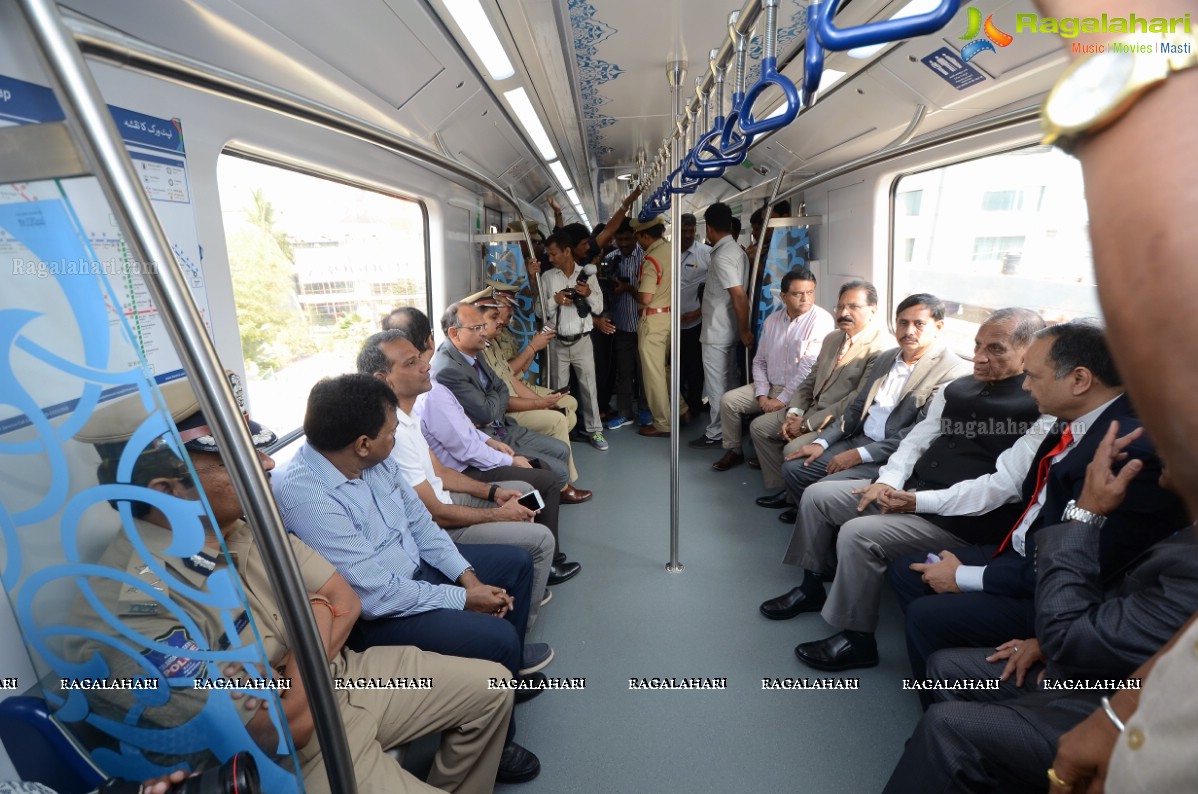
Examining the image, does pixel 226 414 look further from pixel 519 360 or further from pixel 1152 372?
pixel 519 360

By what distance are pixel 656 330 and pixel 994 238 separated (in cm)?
290

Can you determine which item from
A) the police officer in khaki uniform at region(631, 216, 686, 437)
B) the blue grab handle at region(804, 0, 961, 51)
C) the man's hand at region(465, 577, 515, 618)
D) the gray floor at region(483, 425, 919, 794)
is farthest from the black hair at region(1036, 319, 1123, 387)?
the police officer in khaki uniform at region(631, 216, 686, 437)

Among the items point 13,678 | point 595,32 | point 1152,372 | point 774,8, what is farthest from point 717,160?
point 13,678

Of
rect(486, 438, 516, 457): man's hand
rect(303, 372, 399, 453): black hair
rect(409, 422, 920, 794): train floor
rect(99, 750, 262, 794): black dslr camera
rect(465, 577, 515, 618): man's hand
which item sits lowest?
rect(409, 422, 920, 794): train floor

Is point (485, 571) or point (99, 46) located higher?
point (99, 46)

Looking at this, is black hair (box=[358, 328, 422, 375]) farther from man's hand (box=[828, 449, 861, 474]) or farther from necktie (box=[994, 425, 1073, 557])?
necktie (box=[994, 425, 1073, 557])

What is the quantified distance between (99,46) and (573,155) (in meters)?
6.32

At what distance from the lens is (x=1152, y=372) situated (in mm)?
358

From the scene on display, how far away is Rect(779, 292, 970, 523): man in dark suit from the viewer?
3.18m

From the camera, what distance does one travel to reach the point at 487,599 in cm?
224

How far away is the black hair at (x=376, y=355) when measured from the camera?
2658mm

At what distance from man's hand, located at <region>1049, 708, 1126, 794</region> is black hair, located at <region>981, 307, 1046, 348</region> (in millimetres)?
1908

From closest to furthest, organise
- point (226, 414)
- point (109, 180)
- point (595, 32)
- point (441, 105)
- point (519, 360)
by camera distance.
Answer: point (109, 180) < point (226, 414) < point (595, 32) < point (441, 105) < point (519, 360)

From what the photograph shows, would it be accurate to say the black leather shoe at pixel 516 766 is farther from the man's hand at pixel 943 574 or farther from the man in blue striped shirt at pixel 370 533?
the man's hand at pixel 943 574
